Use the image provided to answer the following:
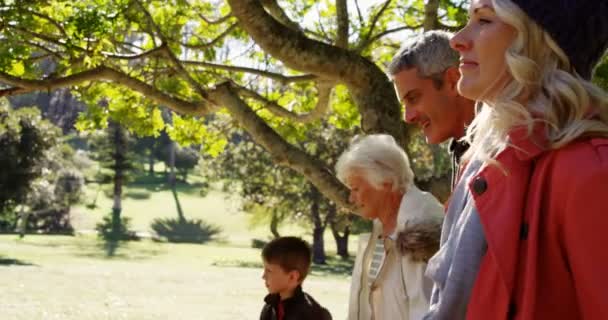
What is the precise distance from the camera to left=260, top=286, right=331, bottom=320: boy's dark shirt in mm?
4891

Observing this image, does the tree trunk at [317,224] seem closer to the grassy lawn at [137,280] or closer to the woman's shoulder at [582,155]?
the grassy lawn at [137,280]

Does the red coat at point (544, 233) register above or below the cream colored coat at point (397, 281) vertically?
above

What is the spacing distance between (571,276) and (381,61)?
410 inches

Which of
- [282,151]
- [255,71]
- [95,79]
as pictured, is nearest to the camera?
[282,151]

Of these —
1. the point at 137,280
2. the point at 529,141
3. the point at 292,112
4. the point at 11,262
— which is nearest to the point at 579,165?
the point at 529,141

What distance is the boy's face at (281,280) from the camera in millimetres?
5012

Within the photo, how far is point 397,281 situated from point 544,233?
6.84ft

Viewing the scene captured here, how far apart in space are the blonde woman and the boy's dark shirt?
10.2 ft

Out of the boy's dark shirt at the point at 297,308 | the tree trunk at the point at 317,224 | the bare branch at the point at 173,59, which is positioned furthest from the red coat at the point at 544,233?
the tree trunk at the point at 317,224

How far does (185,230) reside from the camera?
79.2m

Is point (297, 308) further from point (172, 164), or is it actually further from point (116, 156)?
point (172, 164)

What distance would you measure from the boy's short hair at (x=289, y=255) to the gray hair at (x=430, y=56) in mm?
2108

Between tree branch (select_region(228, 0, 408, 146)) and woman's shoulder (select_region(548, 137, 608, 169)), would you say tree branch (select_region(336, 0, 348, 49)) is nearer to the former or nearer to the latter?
tree branch (select_region(228, 0, 408, 146))

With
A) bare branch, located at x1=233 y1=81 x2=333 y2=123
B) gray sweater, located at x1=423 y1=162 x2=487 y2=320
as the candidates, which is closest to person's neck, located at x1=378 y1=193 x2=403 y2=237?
gray sweater, located at x1=423 y1=162 x2=487 y2=320
